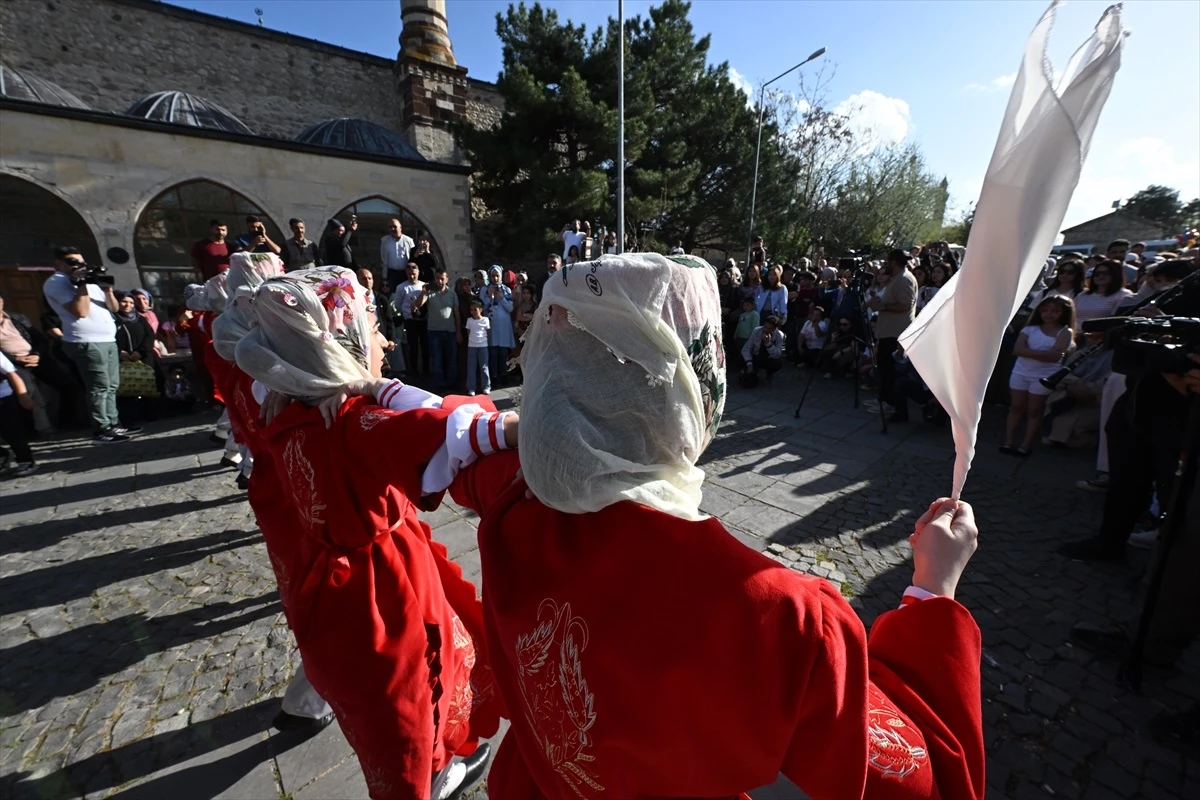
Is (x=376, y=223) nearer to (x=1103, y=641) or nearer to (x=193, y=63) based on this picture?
(x=193, y=63)

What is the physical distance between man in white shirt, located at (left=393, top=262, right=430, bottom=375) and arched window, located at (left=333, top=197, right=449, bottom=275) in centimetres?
529

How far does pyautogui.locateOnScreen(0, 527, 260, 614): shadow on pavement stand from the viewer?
3.41m

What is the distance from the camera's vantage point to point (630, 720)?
2.70ft

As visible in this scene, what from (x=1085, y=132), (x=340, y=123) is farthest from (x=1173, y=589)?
(x=340, y=123)

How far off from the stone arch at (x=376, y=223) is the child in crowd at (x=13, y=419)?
349 inches

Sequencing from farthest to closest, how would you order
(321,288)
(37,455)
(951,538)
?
(37,455) < (321,288) < (951,538)

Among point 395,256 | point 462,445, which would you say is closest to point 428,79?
point 395,256

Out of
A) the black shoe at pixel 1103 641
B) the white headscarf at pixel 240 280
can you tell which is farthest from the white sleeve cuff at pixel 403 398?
the black shoe at pixel 1103 641

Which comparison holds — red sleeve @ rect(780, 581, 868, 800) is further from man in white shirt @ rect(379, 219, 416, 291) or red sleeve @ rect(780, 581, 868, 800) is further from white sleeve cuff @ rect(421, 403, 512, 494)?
man in white shirt @ rect(379, 219, 416, 291)

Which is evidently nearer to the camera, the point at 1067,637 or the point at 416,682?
the point at 416,682

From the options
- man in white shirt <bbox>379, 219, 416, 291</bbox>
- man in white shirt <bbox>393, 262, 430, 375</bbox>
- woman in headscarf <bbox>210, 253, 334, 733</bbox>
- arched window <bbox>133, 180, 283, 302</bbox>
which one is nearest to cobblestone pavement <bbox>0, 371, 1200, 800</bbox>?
woman in headscarf <bbox>210, 253, 334, 733</bbox>

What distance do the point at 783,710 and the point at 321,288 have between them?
76.8 inches

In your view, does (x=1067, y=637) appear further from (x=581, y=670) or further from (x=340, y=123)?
(x=340, y=123)

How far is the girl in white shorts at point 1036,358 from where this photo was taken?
5238mm
